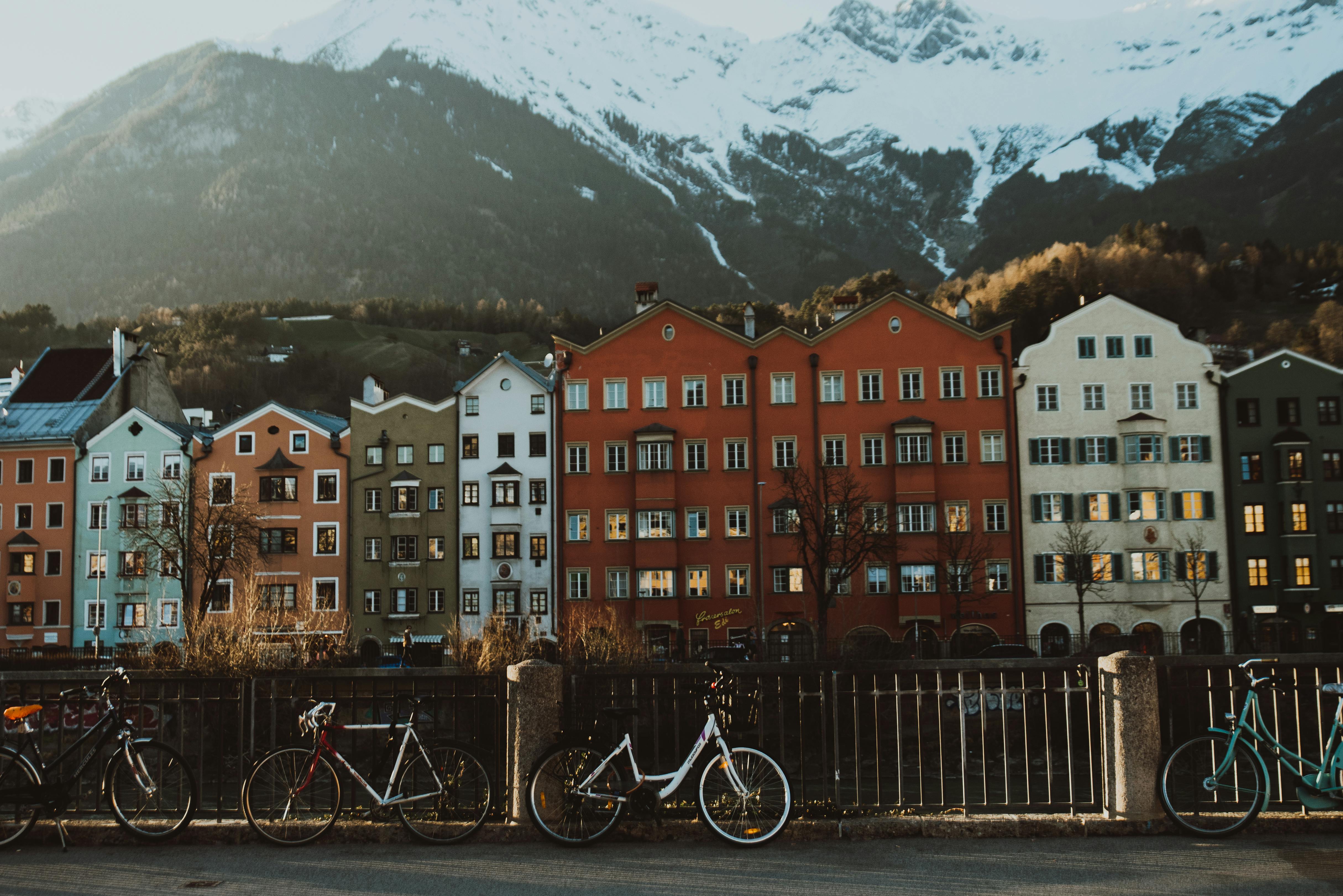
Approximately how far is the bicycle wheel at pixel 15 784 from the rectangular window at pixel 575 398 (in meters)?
47.2

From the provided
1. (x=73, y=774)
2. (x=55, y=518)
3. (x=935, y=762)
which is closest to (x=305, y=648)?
(x=935, y=762)

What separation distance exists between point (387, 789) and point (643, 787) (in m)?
2.31


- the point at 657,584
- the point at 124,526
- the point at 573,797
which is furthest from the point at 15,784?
the point at 124,526

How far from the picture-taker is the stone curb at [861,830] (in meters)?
10.0

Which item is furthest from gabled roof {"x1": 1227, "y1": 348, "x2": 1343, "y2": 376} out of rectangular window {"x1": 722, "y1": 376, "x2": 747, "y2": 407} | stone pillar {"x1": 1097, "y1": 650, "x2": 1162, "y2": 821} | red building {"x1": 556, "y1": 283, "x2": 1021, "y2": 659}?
stone pillar {"x1": 1097, "y1": 650, "x2": 1162, "y2": 821}

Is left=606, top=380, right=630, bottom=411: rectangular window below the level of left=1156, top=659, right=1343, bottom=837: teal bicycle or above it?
above

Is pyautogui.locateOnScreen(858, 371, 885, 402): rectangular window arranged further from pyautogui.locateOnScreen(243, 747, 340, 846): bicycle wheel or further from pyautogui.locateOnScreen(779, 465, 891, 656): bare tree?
pyautogui.locateOnScreen(243, 747, 340, 846): bicycle wheel

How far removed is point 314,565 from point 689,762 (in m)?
51.9

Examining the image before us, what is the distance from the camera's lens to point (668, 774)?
33.4ft

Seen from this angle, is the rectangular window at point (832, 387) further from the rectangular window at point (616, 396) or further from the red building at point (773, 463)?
the rectangular window at point (616, 396)

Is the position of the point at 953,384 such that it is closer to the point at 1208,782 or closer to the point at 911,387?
the point at 911,387

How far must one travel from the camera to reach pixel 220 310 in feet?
595

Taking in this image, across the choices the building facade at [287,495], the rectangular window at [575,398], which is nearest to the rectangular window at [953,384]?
the rectangular window at [575,398]

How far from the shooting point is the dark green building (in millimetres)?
52656
